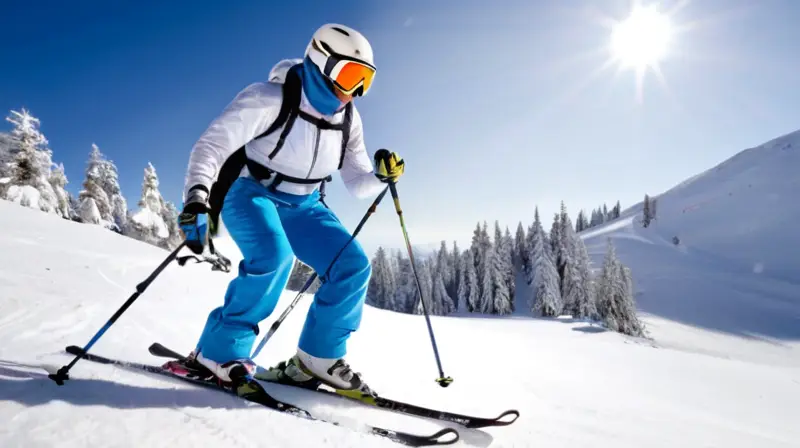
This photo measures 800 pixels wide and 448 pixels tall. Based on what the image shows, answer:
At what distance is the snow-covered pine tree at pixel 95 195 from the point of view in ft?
76.5

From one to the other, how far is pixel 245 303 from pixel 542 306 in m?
46.7

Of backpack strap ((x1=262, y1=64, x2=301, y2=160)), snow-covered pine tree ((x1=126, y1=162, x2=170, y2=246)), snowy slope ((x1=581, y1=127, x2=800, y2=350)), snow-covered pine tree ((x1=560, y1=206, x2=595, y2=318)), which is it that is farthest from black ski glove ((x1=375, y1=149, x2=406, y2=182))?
snowy slope ((x1=581, y1=127, x2=800, y2=350))

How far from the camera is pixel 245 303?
105 inches

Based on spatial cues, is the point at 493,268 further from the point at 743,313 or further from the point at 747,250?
the point at 747,250

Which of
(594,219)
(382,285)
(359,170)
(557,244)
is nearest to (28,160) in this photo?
(359,170)

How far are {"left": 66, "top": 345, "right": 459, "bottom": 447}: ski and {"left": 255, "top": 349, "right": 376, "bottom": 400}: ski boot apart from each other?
482mm

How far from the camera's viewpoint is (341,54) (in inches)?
114

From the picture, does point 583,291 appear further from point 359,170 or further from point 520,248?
point 359,170

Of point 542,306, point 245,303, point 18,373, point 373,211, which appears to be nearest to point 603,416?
point 373,211

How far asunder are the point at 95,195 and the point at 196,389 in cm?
2979

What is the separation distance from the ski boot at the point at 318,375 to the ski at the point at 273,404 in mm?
482

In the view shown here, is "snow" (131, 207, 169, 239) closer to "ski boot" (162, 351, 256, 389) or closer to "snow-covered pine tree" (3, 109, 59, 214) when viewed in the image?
"snow-covered pine tree" (3, 109, 59, 214)

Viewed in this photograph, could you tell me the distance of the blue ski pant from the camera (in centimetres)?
268

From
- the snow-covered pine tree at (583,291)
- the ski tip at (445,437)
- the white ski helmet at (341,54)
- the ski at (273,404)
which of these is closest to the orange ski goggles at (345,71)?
the white ski helmet at (341,54)
